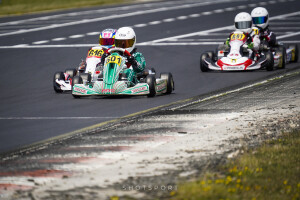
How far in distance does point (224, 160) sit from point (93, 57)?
7.98m

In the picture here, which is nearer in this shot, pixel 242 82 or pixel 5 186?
pixel 5 186

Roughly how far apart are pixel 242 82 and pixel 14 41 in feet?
39.6

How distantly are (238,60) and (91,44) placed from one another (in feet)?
26.5

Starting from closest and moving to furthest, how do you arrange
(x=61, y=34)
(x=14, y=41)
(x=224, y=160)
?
(x=224, y=160)
(x=14, y=41)
(x=61, y=34)

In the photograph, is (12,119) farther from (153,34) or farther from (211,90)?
(153,34)

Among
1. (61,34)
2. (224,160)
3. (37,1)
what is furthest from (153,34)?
(224,160)

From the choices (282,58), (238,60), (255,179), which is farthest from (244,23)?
(255,179)

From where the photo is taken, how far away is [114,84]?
47.5 feet

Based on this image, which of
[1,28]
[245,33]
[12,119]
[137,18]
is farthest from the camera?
[137,18]

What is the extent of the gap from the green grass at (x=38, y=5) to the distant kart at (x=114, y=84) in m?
23.5

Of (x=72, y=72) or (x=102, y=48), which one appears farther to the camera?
(x=72, y=72)

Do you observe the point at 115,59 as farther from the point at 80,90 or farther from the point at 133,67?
the point at 80,90

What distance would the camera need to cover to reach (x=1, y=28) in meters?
31.0

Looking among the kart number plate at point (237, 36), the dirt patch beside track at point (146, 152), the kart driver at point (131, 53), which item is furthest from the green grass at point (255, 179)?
the kart number plate at point (237, 36)
